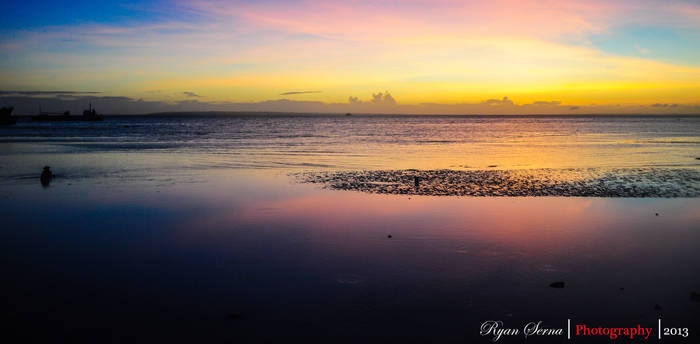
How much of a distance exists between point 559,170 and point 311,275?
23959 mm

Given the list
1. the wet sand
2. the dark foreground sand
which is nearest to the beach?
the wet sand

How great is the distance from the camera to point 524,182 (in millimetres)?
23891

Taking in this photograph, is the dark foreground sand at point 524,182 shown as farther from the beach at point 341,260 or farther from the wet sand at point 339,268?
the wet sand at point 339,268

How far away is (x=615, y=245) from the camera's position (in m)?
12.3

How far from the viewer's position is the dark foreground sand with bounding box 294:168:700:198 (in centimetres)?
2078

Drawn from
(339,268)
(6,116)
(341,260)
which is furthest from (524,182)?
(6,116)

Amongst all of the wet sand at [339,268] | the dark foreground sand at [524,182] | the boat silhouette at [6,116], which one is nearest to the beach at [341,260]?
the wet sand at [339,268]

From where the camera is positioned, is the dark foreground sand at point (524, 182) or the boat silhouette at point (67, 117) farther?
the boat silhouette at point (67, 117)

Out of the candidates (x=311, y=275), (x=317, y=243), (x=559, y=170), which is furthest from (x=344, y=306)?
(x=559, y=170)

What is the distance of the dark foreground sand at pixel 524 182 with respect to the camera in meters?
20.8

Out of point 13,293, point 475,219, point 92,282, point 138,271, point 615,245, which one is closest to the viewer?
point 13,293

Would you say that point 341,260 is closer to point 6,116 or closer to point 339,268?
point 339,268

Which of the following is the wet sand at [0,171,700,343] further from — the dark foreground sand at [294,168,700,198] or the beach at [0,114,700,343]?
the dark foreground sand at [294,168,700,198]

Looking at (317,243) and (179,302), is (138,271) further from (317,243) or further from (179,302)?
(317,243)
